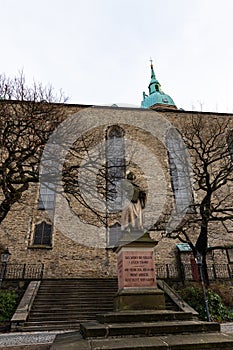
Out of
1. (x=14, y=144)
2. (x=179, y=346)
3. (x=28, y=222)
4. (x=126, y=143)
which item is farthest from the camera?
(x=126, y=143)

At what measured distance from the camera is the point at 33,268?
14469 millimetres

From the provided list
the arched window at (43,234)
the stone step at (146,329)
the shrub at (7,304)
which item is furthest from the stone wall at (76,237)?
the stone step at (146,329)

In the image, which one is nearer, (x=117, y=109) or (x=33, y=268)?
(x=33, y=268)

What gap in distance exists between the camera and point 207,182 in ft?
41.2

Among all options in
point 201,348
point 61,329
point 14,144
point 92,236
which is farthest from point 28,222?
point 201,348

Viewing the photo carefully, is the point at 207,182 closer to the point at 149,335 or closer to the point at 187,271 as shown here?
the point at 187,271

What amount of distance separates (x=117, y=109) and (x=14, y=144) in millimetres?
13433

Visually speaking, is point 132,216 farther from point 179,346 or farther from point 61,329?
point 61,329

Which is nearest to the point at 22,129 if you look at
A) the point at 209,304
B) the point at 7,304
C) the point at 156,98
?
the point at 7,304

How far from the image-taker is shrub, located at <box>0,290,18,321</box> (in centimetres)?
948

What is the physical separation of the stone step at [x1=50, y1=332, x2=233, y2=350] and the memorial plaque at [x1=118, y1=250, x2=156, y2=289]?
179 centimetres

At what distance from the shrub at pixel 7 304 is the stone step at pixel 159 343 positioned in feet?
21.8

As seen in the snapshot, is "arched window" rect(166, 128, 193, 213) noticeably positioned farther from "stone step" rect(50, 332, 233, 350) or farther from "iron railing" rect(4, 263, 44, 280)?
"stone step" rect(50, 332, 233, 350)

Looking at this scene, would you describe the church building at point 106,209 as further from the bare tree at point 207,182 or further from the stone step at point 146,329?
the stone step at point 146,329
